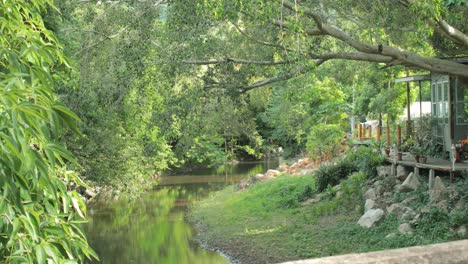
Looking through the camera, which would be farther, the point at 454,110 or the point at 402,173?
the point at 454,110

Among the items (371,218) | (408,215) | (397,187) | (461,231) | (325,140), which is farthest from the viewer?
(325,140)

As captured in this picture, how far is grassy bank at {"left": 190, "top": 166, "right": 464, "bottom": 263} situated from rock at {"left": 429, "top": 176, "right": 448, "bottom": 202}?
3.49 ft

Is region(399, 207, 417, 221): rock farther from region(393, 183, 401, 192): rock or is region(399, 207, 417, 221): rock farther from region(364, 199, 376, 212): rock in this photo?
region(393, 183, 401, 192): rock

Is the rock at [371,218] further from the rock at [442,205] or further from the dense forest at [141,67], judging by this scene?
the dense forest at [141,67]

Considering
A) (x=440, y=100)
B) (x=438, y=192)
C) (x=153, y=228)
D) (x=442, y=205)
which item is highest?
(x=440, y=100)

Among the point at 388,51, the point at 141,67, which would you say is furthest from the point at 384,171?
the point at 141,67

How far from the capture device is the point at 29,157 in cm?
217

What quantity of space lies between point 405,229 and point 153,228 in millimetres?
11644

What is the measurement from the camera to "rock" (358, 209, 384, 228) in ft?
48.3

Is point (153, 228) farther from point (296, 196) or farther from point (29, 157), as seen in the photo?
point (29, 157)

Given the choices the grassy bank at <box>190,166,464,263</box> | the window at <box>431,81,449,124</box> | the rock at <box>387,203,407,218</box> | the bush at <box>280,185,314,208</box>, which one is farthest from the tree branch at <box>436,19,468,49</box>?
the bush at <box>280,185,314,208</box>

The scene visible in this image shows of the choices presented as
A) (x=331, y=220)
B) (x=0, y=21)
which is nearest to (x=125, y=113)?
(x=331, y=220)

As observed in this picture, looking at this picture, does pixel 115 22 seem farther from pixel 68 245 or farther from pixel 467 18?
pixel 68 245

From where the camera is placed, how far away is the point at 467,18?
13.0m
